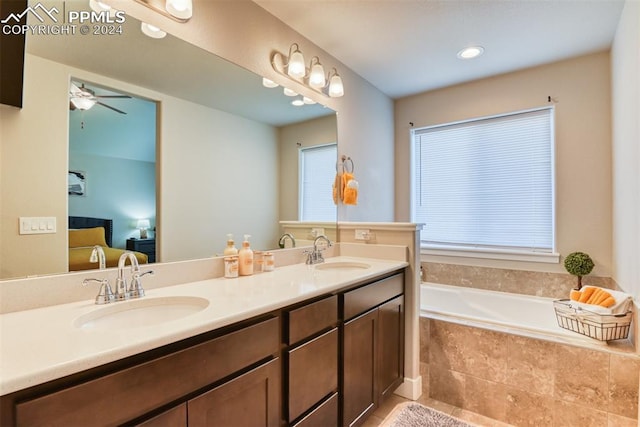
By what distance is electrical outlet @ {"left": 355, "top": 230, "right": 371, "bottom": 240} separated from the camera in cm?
240

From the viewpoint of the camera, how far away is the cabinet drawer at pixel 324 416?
1.37 m

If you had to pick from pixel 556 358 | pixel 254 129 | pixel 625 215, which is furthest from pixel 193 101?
pixel 625 215

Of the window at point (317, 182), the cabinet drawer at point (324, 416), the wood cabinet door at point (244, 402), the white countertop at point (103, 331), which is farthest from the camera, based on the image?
the window at point (317, 182)

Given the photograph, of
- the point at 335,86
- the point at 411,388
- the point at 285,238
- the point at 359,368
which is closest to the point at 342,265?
the point at 285,238

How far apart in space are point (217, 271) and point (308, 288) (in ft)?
1.77

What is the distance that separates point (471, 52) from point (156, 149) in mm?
2420

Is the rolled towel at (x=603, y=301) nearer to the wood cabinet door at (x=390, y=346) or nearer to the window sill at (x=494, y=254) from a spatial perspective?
the window sill at (x=494, y=254)

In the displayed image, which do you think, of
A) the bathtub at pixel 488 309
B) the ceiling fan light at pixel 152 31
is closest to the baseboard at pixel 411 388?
the bathtub at pixel 488 309

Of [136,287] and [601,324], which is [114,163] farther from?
[601,324]

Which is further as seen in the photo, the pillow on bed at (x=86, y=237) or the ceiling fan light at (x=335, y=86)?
the ceiling fan light at (x=335, y=86)

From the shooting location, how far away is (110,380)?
78 centimetres

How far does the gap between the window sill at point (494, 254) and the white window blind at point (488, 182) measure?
55 millimetres

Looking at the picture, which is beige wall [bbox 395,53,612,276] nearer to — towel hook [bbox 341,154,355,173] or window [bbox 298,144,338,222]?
towel hook [bbox 341,154,355,173]

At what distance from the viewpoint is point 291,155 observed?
2.21 metres
